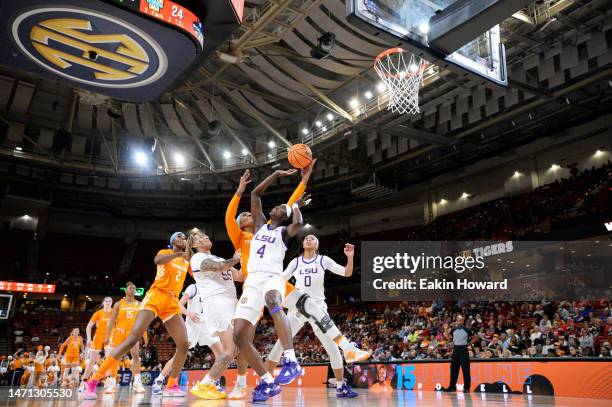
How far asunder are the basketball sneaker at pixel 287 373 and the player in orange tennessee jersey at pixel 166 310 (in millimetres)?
2002

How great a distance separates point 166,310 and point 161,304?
0.12 m

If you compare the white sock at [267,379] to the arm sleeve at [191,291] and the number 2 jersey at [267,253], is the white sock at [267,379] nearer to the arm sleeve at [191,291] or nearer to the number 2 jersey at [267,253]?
the number 2 jersey at [267,253]

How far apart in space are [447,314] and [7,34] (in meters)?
15.7

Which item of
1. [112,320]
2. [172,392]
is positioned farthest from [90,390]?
[112,320]

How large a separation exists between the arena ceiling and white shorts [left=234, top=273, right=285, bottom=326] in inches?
412

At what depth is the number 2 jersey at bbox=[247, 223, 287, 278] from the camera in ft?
17.1

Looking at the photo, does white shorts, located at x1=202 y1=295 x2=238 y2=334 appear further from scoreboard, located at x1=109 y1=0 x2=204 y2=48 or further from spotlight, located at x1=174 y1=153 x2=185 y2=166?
spotlight, located at x1=174 y1=153 x2=185 y2=166

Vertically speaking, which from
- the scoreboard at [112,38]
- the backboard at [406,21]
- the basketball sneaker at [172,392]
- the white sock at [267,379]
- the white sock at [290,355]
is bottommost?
the basketball sneaker at [172,392]

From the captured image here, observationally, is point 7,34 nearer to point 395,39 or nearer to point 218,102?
point 395,39

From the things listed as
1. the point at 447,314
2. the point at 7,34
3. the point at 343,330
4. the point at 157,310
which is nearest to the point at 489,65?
the point at 157,310

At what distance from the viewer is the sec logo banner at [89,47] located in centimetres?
903

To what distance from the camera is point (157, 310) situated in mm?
6383

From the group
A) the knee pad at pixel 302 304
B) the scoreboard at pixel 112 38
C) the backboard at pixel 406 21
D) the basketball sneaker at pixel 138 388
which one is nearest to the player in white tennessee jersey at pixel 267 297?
the knee pad at pixel 302 304

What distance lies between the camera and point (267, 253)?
524cm
